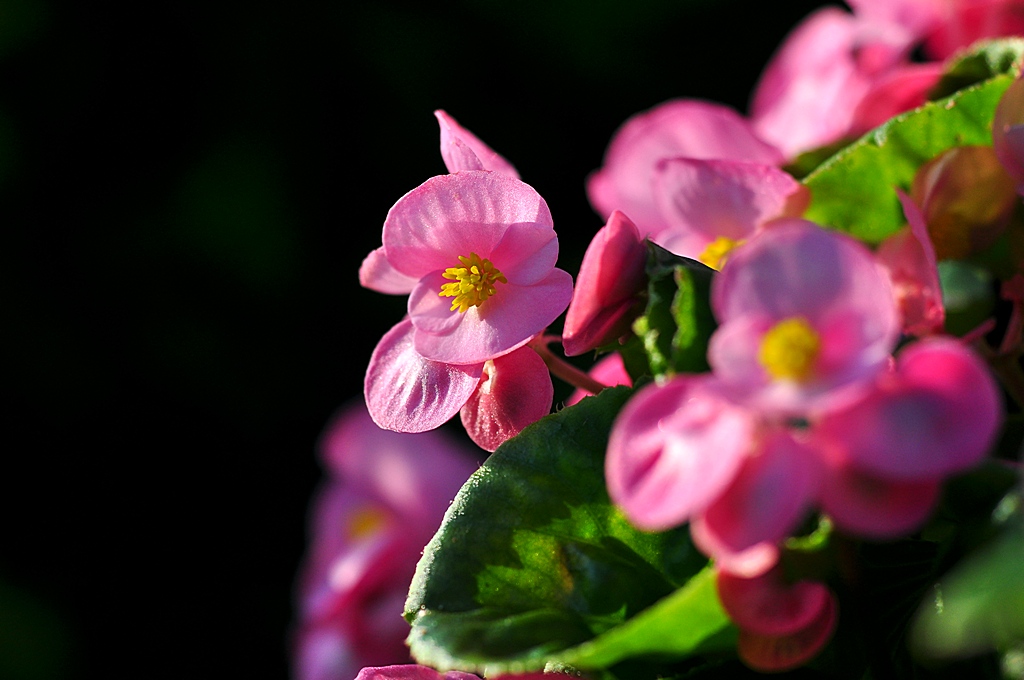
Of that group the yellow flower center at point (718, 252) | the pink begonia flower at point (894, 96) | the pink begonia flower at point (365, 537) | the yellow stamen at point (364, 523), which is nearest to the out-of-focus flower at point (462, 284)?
the yellow flower center at point (718, 252)

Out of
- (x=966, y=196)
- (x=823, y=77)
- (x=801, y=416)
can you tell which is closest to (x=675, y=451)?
(x=801, y=416)

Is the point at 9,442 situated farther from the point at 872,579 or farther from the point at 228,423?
the point at 872,579

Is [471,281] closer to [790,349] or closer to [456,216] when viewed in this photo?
[456,216]

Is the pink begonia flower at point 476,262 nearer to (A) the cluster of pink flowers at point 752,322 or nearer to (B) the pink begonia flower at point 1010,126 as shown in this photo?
(A) the cluster of pink flowers at point 752,322

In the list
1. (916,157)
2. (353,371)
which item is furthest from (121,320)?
(916,157)

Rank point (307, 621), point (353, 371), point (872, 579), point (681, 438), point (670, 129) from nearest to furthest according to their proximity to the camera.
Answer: point (681, 438) → point (872, 579) → point (670, 129) → point (307, 621) → point (353, 371)

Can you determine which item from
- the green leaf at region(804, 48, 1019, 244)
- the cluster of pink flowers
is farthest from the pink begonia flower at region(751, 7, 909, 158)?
the green leaf at region(804, 48, 1019, 244)

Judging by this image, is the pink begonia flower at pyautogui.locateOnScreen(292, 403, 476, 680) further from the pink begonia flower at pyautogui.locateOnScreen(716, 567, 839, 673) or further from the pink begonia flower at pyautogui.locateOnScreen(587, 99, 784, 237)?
the pink begonia flower at pyautogui.locateOnScreen(716, 567, 839, 673)
